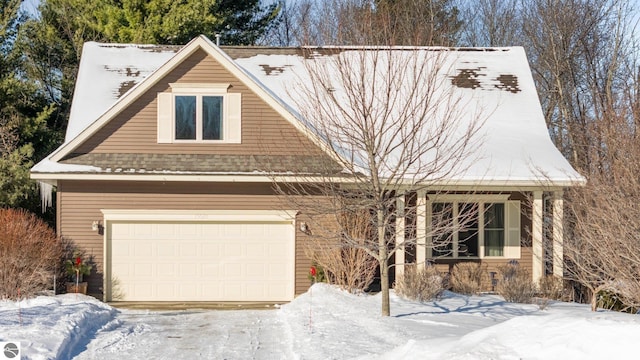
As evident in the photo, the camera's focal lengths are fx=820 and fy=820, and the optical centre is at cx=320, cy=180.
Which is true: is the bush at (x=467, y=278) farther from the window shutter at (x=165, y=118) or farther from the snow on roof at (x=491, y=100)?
the window shutter at (x=165, y=118)

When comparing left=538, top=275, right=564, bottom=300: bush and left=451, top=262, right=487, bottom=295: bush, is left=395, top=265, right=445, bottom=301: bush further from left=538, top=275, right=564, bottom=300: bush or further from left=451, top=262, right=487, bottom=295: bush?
left=538, top=275, right=564, bottom=300: bush

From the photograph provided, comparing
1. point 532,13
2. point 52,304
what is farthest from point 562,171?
point 532,13

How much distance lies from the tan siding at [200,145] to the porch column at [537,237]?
5274mm

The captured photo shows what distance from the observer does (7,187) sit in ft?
80.0

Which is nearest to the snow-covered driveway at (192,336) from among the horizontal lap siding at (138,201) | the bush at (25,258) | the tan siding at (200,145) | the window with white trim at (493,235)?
the bush at (25,258)

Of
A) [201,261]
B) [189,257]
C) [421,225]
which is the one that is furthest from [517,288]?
[189,257]

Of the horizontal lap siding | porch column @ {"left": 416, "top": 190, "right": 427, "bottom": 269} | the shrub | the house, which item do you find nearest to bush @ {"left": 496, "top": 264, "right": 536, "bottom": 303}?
the house

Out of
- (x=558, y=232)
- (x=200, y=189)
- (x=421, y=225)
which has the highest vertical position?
(x=200, y=189)

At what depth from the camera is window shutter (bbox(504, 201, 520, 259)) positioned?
803 inches

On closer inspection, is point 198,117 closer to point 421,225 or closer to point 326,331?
point 421,225

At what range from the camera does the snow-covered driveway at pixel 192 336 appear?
39.0ft

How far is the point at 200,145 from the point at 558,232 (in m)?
8.19

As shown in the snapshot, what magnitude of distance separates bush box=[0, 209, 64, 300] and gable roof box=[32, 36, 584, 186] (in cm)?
126

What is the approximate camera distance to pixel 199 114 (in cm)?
1900
